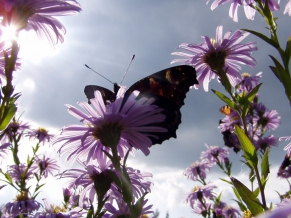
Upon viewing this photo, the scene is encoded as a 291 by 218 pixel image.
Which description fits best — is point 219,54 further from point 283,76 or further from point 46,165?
point 46,165

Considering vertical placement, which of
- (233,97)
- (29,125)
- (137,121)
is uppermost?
(29,125)

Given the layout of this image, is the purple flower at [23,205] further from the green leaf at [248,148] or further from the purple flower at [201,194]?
the green leaf at [248,148]

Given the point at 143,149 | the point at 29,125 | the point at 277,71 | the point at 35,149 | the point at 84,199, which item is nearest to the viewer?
the point at 277,71

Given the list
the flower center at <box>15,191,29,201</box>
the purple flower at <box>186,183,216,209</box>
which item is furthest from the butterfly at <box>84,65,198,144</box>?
the purple flower at <box>186,183,216,209</box>

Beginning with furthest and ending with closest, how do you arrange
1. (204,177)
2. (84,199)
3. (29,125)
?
(204,177) → (29,125) → (84,199)

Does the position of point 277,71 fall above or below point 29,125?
below

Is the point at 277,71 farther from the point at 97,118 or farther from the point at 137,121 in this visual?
the point at 97,118

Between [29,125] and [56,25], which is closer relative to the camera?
[56,25]

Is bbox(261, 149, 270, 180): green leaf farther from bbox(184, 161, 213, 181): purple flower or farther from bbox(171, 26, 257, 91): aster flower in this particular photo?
bbox(184, 161, 213, 181): purple flower

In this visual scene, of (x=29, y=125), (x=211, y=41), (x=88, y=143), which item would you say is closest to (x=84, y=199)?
(x=88, y=143)
